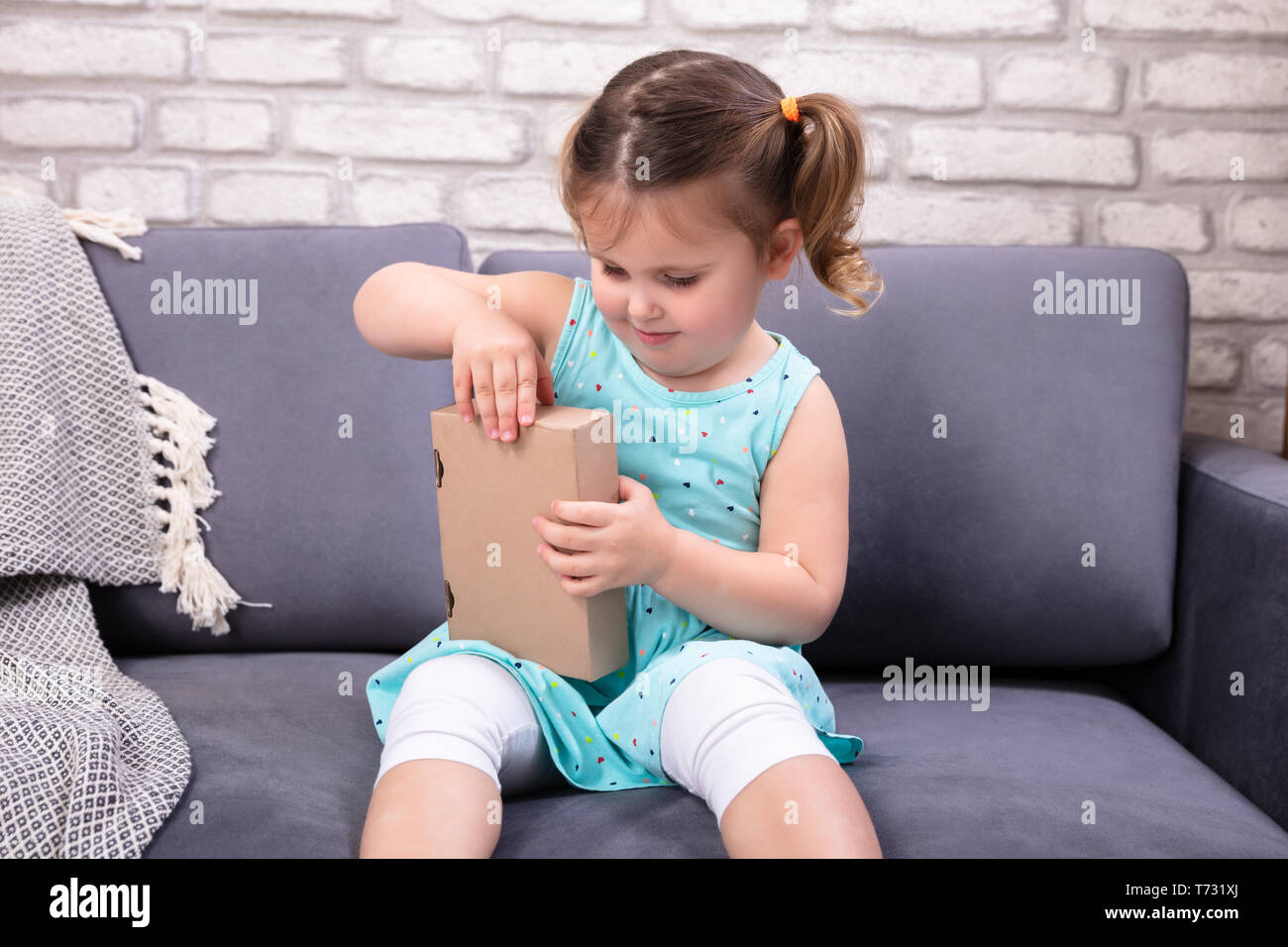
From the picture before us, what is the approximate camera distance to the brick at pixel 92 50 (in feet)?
4.90

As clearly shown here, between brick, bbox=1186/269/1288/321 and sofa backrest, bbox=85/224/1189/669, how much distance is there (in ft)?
1.10

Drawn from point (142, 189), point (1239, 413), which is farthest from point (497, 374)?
point (1239, 413)

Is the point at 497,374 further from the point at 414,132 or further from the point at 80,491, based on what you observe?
the point at 414,132

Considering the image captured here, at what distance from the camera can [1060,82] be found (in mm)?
1491

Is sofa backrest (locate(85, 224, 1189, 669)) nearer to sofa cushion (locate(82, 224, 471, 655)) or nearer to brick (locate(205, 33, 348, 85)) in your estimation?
sofa cushion (locate(82, 224, 471, 655))

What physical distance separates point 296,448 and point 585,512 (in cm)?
51

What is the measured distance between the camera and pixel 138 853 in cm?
83

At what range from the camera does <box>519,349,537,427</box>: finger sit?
0.88 m

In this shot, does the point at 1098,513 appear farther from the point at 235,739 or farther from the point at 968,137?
the point at 235,739

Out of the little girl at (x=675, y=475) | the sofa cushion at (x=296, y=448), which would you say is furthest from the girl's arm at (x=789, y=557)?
the sofa cushion at (x=296, y=448)
